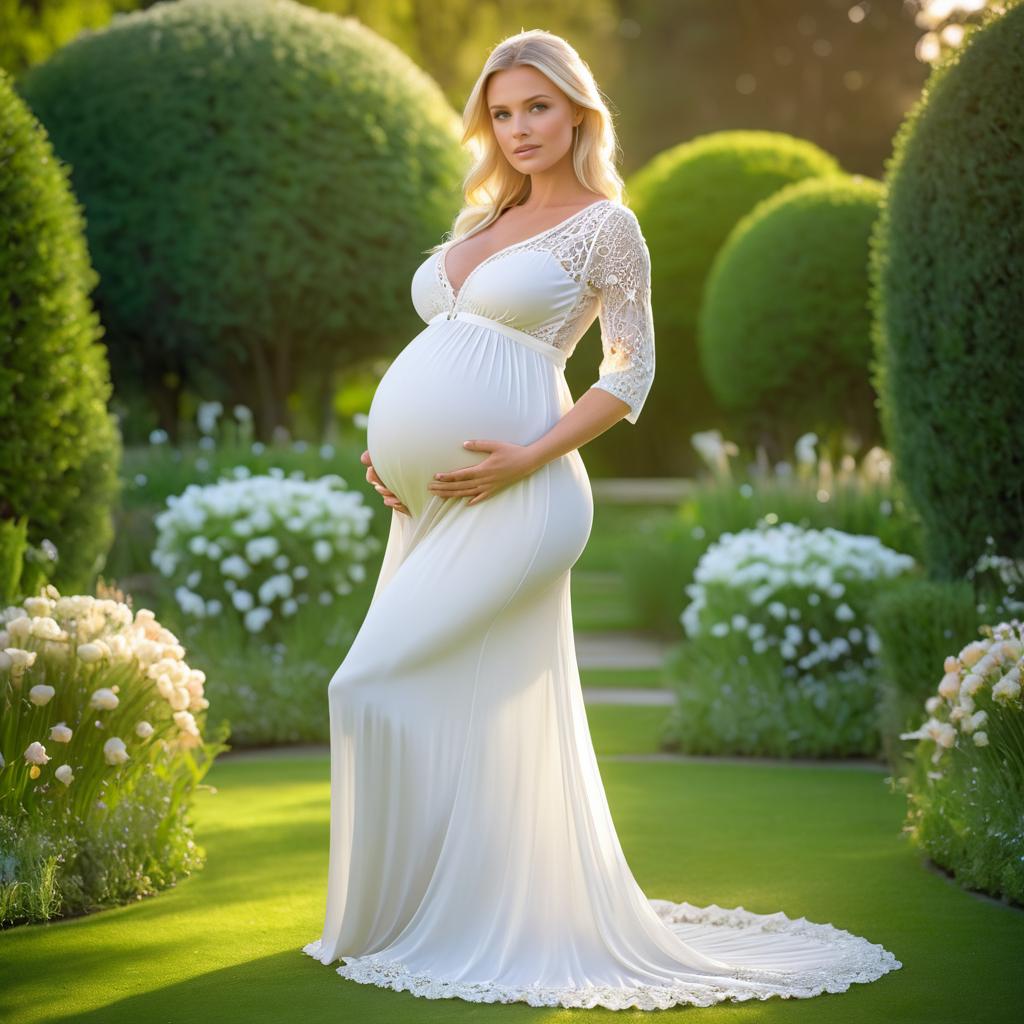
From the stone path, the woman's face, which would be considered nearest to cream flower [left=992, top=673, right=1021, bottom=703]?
the woman's face

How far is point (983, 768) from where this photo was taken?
504 centimetres

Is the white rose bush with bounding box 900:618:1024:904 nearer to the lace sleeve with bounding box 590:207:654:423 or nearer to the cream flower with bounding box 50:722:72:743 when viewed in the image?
the lace sleeve with bounding box 590:207:654:423

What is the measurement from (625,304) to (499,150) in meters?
0.60

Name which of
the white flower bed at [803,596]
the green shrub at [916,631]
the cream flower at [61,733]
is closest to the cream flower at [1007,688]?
the green shrub at [916,631]

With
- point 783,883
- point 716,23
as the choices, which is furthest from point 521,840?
point 716,23

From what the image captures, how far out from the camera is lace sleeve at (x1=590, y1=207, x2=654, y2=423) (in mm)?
4129

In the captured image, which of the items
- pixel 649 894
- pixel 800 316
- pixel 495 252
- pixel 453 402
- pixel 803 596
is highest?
pixel 800 316

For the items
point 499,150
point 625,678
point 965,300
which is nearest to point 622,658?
point 625,678

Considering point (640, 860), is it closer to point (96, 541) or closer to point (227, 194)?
point (96, 541)

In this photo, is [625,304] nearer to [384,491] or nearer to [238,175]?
[384,491]

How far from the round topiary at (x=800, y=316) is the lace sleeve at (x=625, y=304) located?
1028cm

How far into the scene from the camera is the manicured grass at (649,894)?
12.7 feet

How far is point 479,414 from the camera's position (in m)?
4.09

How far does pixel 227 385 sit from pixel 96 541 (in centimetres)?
488
